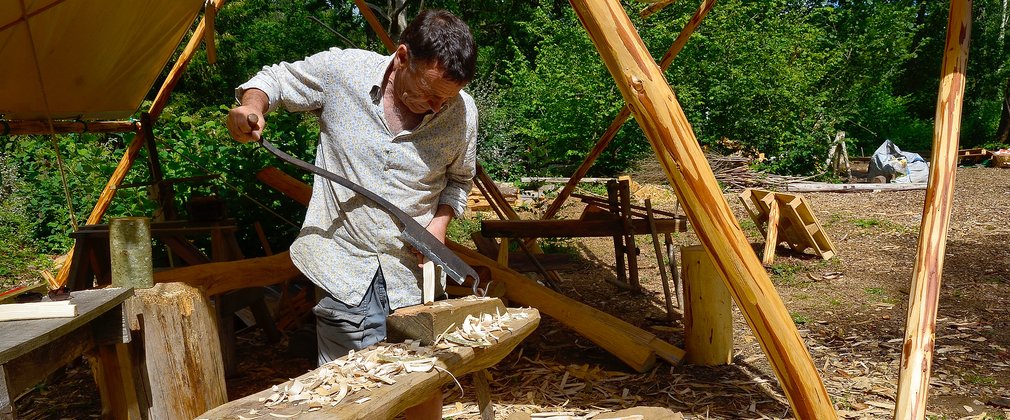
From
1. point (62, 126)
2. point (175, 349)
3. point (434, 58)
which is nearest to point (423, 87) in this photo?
point (434, 58)

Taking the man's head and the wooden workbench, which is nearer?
the wooden workbench

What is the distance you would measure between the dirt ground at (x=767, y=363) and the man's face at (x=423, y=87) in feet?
6.42

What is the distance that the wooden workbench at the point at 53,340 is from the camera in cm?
179

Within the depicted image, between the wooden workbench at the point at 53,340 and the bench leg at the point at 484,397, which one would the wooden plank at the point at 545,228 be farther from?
the wooden workbench at the point at 53,340

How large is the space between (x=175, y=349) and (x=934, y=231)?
3.09 meters

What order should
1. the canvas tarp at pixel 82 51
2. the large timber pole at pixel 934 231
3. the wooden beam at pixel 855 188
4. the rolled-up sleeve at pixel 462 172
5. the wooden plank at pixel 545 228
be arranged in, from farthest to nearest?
the wooden beam at pixel 855 188 → the wooden plank at pixel 545 228 → the canvas tarp at pixel 82 51 → the large timber pole at pixel 934 231 → the rolled-up sleeve at pixel 462 172

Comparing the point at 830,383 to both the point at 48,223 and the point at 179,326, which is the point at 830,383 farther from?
the point at 48,223

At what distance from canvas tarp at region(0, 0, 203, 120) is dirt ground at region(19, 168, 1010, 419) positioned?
188 centimetres

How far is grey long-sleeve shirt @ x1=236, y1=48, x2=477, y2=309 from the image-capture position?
2.50 metres

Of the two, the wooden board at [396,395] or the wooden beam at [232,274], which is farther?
the wooden beam at [232,274]

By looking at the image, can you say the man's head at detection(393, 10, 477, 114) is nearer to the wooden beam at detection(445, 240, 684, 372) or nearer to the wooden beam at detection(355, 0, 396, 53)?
the wooden beam at detection(445, 240, 684, 372)

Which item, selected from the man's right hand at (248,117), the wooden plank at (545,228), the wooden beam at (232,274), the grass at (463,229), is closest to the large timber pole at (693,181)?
the man's right hand at (248,117)

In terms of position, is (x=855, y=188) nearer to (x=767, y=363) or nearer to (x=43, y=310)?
(x=767, y=363)

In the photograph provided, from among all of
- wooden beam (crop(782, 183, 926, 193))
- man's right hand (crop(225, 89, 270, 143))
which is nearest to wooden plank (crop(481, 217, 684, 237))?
man's right hand (crop(225, 89, 270, 143))
